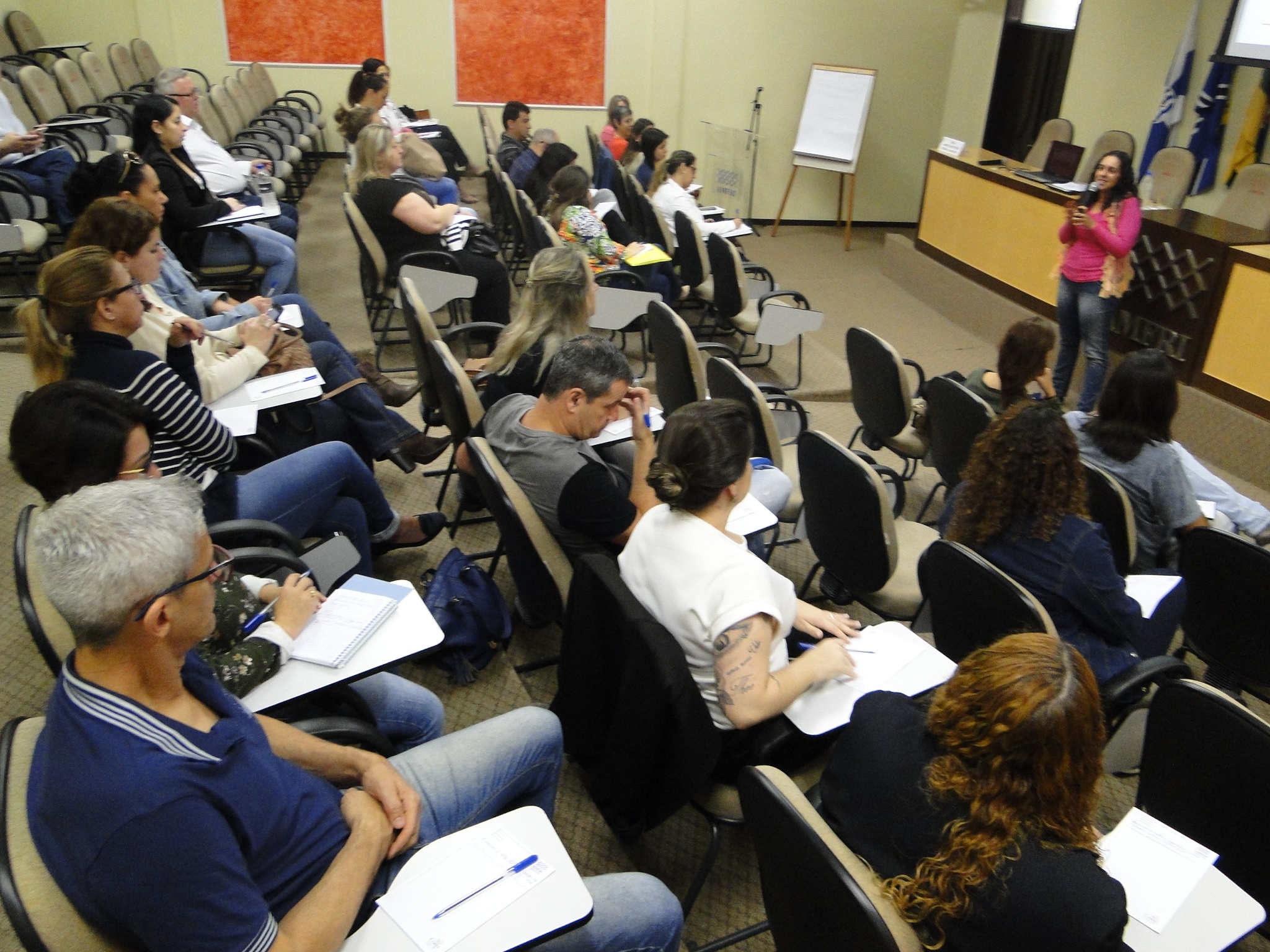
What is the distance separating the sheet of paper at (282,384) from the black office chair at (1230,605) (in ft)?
8.06

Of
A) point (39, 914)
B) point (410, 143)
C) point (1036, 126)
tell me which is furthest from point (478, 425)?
point (1036, 126)

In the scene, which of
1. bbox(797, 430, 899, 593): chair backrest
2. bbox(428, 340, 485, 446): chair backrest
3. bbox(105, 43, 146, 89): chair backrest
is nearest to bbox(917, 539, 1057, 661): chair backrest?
bbox(797, 430, 899, 593): chair backrest

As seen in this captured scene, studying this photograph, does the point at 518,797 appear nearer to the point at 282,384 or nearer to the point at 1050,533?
the point at 1050,533

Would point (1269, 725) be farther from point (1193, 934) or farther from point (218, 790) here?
point (218, 790)

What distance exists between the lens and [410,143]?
17.6 ft

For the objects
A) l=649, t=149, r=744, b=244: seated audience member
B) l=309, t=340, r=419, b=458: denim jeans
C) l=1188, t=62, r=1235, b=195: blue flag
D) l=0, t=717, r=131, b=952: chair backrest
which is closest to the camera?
l=0, t=717, r=131, b=952: chair backrest

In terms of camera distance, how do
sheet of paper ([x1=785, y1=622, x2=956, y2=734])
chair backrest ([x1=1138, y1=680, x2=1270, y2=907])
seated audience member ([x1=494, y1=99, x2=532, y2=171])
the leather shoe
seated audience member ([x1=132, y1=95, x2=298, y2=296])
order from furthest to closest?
seated audience member ([x1=494, y1=99, x2=532, y2=171]) → seated audience member ([x1=132, y1=95, x2=298, y2=296]) → the leather shoe → sheet of paper ([x1=785, y1=622, x2=956, y2=734]) → chair backrest ([x1=1138, y1=680, x2=1270, y2=907])

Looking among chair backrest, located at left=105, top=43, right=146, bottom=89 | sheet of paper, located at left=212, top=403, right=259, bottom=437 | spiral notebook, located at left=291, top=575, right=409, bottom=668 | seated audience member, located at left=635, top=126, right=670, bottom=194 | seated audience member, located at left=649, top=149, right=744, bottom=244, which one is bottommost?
spiral notebook, located at left=291, top=575, right=409, bottom=668

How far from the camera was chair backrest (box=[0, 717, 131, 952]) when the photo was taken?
3.14 ft

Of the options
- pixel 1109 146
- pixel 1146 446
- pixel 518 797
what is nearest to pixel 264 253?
pixel 518 797

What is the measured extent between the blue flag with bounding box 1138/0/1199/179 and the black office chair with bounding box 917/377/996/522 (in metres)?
4.56

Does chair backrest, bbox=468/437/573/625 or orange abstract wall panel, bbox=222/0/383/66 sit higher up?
orange abstract wall panel, bbox=222/0/383/66

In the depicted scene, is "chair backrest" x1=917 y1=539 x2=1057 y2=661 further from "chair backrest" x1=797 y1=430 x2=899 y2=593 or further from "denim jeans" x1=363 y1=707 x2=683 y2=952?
"denim jeans" x1=363 y1=707 x2=683 y2=952

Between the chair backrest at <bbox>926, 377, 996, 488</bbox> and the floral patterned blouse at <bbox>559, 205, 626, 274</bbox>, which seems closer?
the chair backrest at <bbox>926, 377, 996, 488</bbox>
